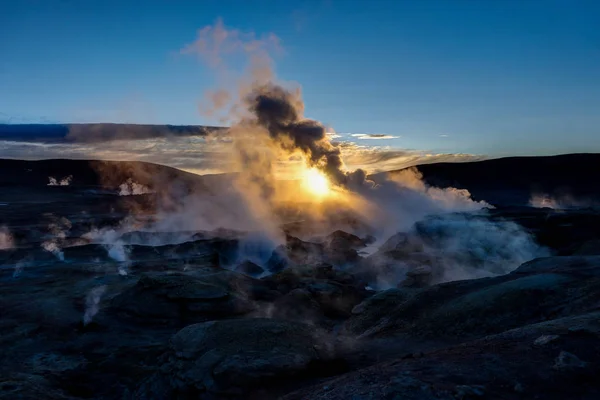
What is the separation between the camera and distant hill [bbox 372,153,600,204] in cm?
5816

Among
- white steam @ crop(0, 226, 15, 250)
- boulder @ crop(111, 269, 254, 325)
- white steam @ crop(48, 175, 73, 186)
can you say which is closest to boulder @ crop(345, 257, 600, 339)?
boulder @ crop(111, 269, 254, 325)

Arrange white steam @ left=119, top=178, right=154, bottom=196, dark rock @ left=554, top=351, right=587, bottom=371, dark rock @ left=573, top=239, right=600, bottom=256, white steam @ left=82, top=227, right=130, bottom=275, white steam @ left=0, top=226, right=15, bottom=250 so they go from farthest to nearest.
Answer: white steam @ left=119, top=178, right=154, bottom=196 < white steam @ left=0, top=226, right=15, bottom=250 < white steam @ left=82, top=227, right=130, bottom=275 < dark rock @ left=573, top=239, right=600, bottom=256 < dark rock @ left=554, top=351, right=587, bottom=371

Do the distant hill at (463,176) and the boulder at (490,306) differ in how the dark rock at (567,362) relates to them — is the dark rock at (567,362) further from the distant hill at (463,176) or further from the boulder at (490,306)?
the distant hill at (463,176)

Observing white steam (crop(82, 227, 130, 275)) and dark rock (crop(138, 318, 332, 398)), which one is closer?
dark rock (crop(138, 318, 332, 398))

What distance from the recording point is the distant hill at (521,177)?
191 feet

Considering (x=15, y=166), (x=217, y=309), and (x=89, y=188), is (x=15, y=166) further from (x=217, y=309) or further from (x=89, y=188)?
(x=217, y=309)

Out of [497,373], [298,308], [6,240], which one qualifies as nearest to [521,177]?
[298,308]

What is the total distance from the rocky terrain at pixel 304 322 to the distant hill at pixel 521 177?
37.9 m

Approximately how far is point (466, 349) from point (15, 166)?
84949 mm

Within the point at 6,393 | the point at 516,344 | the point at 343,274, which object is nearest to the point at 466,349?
the point at 516,344

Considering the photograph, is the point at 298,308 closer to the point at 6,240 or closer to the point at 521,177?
the point at 6,240

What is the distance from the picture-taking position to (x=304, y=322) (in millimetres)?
11758

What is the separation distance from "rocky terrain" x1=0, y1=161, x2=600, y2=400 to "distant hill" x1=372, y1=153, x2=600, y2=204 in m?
37.9

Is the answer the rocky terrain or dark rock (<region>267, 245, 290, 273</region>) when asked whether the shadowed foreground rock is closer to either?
the rocky terrain
